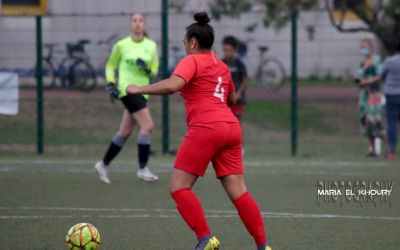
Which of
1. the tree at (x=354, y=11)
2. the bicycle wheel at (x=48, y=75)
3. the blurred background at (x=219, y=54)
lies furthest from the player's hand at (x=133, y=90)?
the tree at (x=354, y=11)

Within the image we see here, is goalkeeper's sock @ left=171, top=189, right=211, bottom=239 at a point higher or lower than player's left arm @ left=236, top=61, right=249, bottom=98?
lower

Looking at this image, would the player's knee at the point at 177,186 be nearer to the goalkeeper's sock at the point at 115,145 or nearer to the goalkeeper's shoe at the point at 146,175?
the goalkeeper's sock at the point at 115,145

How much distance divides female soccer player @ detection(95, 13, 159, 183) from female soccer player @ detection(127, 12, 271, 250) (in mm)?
4625

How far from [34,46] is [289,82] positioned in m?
4.60

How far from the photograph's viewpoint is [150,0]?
2286cm

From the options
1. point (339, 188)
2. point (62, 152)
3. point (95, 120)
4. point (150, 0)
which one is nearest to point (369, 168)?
point (339, 188)

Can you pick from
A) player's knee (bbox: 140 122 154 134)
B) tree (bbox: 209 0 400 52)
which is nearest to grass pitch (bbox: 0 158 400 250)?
player's knee (bbox: 140 122 154 134)

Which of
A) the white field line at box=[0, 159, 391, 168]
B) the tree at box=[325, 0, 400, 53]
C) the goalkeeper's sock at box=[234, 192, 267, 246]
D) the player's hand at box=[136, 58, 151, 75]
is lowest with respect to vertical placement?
the white field line at box=[0, 159, 391, 168]

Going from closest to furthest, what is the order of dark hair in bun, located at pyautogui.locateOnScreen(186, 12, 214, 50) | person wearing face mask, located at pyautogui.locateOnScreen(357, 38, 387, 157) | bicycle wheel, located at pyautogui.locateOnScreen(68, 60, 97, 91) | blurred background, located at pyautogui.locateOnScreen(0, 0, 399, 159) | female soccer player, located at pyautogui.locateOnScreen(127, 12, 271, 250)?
female soccer player, located at pyautogui.locateOnScreen(127, 12, 271, 250), dark hair in bun, located at pyautogui.locateOnScreen(186, 12, 214, 50), person wearing face mask, located at pyautogui.locateOnScreen(357, 38, 387, 157), blurred background, located at pyautogui.locateOnScreen(0, 0, 399, 159), bicycle wheel, located at pyautogui.locateOnScreen(68, 60, 97, 91)

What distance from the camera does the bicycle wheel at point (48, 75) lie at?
57.4ft

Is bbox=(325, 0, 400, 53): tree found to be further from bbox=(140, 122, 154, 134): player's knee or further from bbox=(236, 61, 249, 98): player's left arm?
bbox=(140, 122, 154, 134): player's knee

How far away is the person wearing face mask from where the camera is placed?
54.4 feet

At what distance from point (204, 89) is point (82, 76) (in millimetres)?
11078

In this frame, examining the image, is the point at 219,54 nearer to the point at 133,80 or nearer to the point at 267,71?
the point at 267,71
